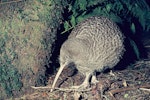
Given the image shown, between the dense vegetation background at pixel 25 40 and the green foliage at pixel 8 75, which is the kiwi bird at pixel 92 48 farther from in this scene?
the green foliage at pixel 8 75

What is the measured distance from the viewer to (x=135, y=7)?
4.69 meters

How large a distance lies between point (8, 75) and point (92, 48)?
4.14 feet

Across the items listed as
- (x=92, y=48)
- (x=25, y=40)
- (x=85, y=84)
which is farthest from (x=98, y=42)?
(x=25, y=40)

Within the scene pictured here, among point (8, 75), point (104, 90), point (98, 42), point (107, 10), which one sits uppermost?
point (107, 10)

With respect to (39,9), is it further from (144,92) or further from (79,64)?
(144,92)

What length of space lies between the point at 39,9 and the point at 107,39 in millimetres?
1115

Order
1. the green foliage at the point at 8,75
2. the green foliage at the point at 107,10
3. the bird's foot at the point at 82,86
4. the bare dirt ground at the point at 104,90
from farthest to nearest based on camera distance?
the green foliage at the point at 107,10, the bird's foot at the point at 82,86, the bare dirt ground at the point at 104,90, the green foliage at the point at 8,75

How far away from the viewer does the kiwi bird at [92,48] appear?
3652 millimetres

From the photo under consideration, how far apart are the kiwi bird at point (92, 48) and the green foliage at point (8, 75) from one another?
21.0 inches

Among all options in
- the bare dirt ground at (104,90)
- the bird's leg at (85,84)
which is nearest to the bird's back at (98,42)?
the bird's leg at (85,84)

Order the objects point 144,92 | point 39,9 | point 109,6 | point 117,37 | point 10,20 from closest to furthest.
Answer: point 10,20 → point 39,9 → point 144,92 → point 117,37 → point 109,6

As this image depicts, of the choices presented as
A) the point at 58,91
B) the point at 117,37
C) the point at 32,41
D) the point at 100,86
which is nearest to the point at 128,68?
the point at 117,37

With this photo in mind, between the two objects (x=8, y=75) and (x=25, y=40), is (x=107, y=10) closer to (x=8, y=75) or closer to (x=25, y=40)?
(x=25, y=40)

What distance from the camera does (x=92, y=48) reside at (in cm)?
373
